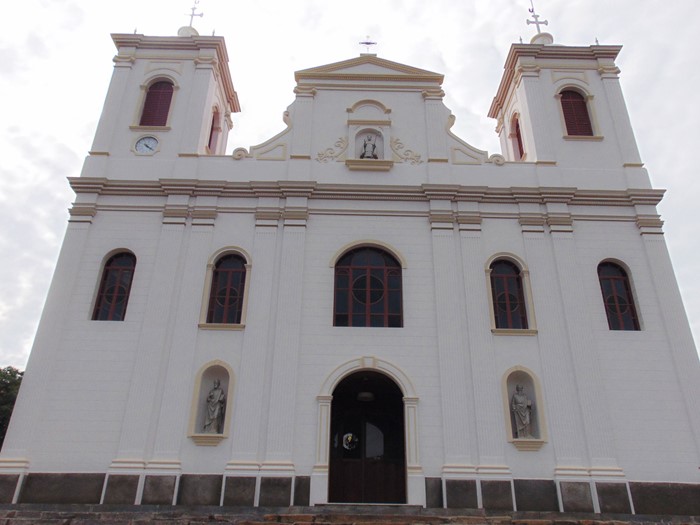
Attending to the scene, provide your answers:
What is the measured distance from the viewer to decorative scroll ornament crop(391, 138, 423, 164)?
17.0 meters

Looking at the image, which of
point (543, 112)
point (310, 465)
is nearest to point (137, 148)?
point (310, 465)

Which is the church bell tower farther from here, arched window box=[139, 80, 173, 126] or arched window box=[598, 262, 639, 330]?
arched window box=[598, 262, 639, 330]

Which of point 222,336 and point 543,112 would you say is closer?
point 222,336

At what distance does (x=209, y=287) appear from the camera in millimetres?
15039

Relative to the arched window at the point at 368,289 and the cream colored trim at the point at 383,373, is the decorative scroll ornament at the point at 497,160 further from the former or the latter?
the cream colored trim at the point at 383,373

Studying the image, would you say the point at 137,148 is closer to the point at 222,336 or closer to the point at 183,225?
the point at 183,225

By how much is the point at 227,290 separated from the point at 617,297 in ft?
34.1

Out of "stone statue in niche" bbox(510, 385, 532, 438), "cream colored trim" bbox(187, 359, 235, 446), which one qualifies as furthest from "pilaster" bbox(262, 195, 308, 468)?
"stone statue in niche" bbox(510, 385, 532, 438)

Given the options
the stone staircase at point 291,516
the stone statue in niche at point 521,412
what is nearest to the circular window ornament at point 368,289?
the stone statue in niche at point 521,412

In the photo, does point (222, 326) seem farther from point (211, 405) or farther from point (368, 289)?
point (368, 289)

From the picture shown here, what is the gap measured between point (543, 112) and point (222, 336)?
11.9 metres

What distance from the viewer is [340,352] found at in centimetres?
1416

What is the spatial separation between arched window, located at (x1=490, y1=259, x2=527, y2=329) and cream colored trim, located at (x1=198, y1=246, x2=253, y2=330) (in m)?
6.51

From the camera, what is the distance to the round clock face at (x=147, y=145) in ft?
55.9
